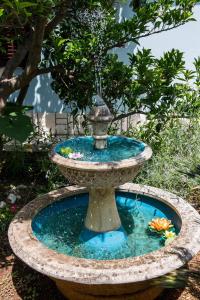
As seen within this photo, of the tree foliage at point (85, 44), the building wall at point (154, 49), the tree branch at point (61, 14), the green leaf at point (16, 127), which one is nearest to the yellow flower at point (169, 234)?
the green leaf at point (16, 127)

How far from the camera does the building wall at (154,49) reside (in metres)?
6.45

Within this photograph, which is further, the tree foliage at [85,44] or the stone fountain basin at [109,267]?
the tree foliage at [85,44]

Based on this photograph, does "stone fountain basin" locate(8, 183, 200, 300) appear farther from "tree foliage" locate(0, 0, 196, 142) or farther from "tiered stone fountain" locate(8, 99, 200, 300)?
"tree foliage" locate(0, 0, 196, 142)

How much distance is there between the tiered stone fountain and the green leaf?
1.53 ft

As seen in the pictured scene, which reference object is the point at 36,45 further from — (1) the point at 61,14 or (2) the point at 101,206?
(2) the point at 101,206

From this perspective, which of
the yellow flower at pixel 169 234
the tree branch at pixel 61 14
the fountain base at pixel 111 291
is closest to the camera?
the fountain base at pixel 111 291

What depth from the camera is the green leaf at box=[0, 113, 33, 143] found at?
13.0ft

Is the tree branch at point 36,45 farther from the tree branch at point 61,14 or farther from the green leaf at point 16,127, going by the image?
the green leaf at point 16,127

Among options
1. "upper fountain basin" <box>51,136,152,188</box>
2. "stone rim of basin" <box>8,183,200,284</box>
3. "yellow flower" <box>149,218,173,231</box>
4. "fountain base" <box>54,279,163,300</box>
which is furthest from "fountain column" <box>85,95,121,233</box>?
"fountain base" <box>54,279,163,300</box>

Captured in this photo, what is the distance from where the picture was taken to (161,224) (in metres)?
3.63

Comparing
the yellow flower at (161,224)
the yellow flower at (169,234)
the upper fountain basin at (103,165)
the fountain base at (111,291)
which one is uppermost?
the upper fountain basin at (103,165)

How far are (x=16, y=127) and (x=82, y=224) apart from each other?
115cm

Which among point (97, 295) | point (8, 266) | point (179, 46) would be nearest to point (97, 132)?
point (97, 295)

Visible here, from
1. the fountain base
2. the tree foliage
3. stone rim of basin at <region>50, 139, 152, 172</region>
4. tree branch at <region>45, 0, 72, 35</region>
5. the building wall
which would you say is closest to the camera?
the fountain base
